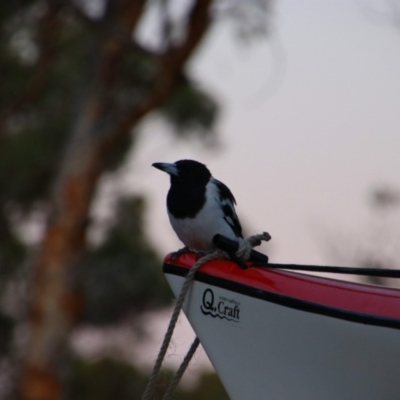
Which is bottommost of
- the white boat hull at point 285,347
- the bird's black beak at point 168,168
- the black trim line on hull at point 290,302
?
the white boat hull at point 285,347

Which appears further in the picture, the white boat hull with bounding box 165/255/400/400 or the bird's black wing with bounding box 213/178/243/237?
the bird's black wing with bounding box 213/178/243/237

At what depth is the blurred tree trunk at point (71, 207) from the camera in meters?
6.84

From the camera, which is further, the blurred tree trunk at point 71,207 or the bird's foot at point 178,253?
the blurred tree trunk at point 71,207

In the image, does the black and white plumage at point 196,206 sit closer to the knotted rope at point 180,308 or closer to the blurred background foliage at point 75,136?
the knotted rope at point 180,308

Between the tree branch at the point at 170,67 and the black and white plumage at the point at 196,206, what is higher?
the tree branch at the point at 170,67

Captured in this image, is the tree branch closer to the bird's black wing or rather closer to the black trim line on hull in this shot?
the bird's black wing

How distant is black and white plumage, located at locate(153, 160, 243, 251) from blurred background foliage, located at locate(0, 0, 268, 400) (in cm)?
423

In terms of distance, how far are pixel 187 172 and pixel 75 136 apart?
14.8ft

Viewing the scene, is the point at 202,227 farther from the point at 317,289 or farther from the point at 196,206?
the point at 317,289

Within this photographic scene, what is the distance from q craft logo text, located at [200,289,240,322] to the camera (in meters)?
2.07

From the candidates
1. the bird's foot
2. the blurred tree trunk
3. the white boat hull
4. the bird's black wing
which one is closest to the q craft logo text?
the white boat hull

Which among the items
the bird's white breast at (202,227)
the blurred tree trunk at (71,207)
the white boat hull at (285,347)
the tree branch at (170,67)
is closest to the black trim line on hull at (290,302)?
the white boat hull at (285,347)

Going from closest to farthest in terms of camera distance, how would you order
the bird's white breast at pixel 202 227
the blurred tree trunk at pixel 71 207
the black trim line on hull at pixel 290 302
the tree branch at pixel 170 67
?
the black trim line on hull at pixel 290 302
the bird's white breast at pixel 202 227
the tree branch at pixel 170 67
the blurred tree trunk at pixel 71 207

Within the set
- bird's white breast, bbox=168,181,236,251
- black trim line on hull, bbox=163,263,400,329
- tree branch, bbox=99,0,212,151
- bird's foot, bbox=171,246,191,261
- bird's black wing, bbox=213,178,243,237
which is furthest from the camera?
tree branch, bbox=99,0,212,151
